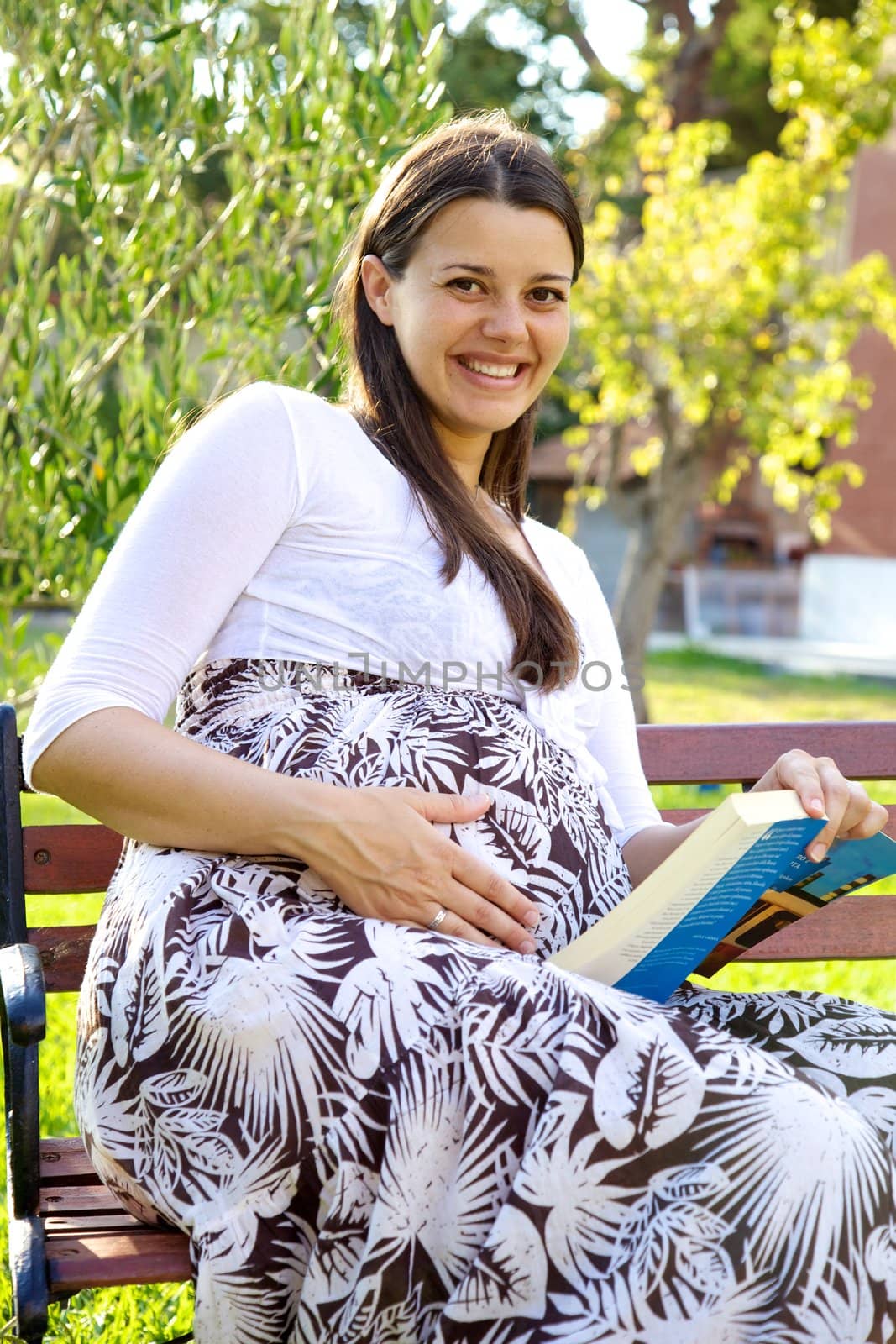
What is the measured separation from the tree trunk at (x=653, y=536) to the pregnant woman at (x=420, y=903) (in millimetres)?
9189

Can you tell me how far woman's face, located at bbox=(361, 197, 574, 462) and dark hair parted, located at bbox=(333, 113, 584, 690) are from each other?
0.08 feet

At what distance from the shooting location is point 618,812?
2.57 m

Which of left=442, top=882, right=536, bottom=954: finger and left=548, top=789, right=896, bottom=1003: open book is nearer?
left=548, top=789, right=896, bottom=1003: open book

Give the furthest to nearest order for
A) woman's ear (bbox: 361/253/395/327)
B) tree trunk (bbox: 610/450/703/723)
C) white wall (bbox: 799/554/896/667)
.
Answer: white wall (bbox: 799/554/896/667) < tree trunk (bbox: 610/450/703/723) < woman's ear (bbox: 361/253/395/327)

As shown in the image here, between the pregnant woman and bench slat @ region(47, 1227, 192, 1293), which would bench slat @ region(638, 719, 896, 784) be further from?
bench slat @ region(47, 1227, 192, 1293)

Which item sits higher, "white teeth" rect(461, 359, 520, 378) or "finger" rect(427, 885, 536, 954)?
"white teeth" rect(461, 359, 520, 378)

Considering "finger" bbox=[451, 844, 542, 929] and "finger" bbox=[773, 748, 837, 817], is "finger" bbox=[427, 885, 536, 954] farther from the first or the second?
"finger" bbox=[773, 748, 837, 817]

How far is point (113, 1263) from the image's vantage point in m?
1.84

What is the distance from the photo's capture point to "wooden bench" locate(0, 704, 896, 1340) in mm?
1845

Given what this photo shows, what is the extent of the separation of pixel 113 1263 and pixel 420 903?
1.91 ft

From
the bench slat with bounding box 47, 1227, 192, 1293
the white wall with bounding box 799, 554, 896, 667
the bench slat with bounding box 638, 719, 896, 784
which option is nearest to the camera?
the bench slat with bounding box 47, 1227, 192, 1293

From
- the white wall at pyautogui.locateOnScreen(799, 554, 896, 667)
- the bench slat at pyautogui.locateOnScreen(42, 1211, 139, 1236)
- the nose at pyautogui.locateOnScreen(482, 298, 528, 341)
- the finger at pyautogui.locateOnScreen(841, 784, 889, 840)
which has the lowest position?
the white wall at pyautogui.locateOnScreen(799, 554, 896, 667)

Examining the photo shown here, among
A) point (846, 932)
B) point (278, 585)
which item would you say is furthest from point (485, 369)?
point (846, 932)

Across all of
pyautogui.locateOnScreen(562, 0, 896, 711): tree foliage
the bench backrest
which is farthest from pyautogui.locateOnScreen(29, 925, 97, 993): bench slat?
pyautogui.locateOnScreen(562, 0, 896, 711): tree foliage
